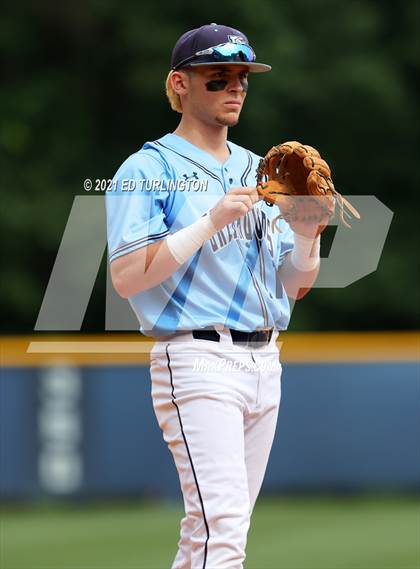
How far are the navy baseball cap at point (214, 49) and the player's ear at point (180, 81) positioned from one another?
2cm

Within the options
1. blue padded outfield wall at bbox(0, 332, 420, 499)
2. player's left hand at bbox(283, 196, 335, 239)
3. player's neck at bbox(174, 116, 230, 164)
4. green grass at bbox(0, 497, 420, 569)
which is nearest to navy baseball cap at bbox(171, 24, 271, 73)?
player's neck at bbox(174, 116, 230, 164)

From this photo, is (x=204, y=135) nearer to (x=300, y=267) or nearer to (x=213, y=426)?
(x=300, y=267)

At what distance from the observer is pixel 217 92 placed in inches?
146

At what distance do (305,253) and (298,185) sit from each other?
0.22 meters

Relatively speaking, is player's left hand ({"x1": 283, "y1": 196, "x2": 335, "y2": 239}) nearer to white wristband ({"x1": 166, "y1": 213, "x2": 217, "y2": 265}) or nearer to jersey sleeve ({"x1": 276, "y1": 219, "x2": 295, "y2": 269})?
jersey sleeve ({"x1": 276, "y1": 219, "x2": 295, "y2": 269})

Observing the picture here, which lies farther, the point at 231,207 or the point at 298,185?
the point at 298,185

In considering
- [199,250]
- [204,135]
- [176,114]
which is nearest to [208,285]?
[199,250]

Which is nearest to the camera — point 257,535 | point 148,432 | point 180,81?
point 180,81

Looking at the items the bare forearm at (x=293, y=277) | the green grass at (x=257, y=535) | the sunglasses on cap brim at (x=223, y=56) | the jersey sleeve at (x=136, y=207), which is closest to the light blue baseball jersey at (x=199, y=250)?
the jersey sleeve at (x=136, y=207)

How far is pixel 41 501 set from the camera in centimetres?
810

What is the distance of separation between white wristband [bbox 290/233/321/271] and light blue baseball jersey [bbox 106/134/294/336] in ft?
0.30

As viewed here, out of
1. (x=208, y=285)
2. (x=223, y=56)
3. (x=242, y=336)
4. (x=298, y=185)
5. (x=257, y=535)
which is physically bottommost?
(x=257, y=535)

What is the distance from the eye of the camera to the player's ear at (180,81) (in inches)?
148

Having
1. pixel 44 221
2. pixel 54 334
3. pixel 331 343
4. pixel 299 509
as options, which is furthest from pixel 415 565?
pixel 44 221
